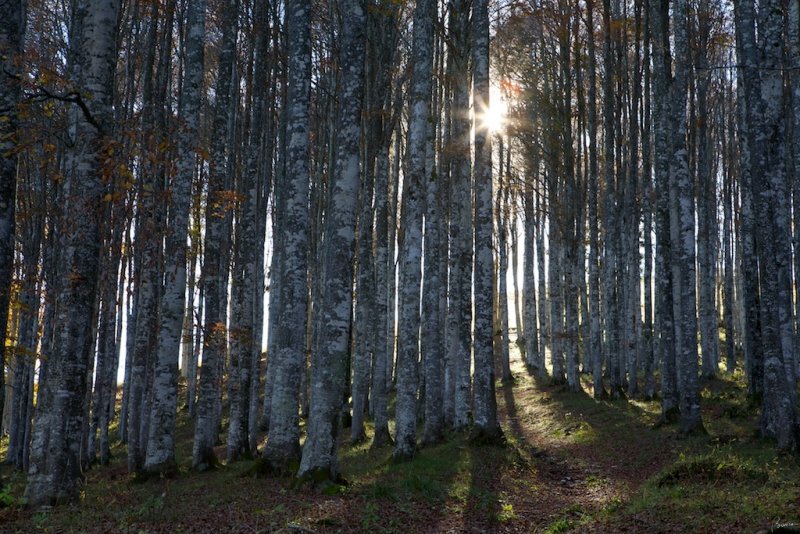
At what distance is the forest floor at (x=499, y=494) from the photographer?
7109 mm

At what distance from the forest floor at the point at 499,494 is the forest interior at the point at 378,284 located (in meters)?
0.07

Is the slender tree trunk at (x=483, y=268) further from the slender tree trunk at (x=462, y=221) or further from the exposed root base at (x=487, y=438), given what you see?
the slender tree trunk at (x=462, y=221)

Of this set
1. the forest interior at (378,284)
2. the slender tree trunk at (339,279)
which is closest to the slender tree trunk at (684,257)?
the forest interior at (378,284)

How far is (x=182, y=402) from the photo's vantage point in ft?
107

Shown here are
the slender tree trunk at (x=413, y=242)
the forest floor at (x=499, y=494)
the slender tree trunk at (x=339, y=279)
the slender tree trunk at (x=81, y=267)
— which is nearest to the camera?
the forest floor at (x=499, y=494)

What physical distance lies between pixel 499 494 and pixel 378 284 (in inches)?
309

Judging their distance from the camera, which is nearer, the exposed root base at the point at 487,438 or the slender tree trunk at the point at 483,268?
the exposed root base at the point at 487,438

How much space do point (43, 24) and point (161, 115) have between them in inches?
251

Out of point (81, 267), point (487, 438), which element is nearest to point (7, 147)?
point (81, 267)

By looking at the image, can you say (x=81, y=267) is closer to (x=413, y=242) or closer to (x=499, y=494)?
(x=413, y=242)

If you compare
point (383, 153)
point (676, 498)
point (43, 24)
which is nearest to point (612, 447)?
point (676, 498)

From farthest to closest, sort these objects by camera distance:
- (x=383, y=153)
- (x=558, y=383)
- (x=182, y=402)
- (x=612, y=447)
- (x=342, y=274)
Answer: (x=182, y=402), (x=558, y=383), (x=383, y=153), (x=612, y=447), (x=342, y=274)

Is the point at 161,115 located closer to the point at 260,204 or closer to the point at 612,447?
the point at 260,204

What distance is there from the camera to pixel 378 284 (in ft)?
54.5
